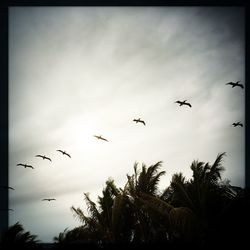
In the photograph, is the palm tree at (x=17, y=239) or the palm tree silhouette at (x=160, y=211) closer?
the palm tree at (x=17, y=239)

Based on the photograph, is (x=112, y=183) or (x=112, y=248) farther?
(x=112, y=183)

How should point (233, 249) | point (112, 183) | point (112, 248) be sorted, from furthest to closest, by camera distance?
point (112, 183) → point (233, 249) → point (112, 248)

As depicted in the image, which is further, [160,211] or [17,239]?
[160,211]

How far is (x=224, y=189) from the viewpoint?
9688 mm

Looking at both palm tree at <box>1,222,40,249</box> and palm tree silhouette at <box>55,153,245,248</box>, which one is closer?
palm tree at <box>1,222,40,249</box>
